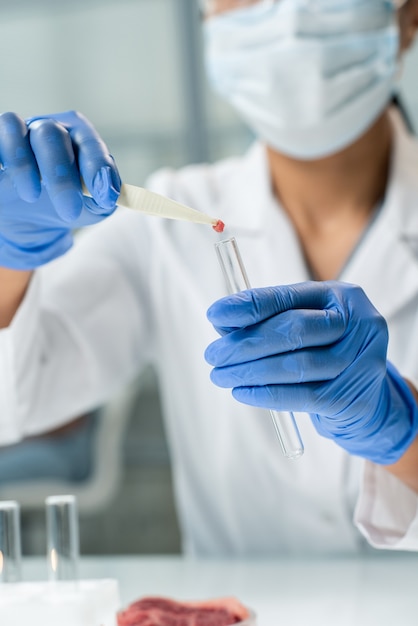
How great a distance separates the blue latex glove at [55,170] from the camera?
3.42 feet

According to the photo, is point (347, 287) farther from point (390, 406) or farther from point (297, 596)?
point (297, 596)

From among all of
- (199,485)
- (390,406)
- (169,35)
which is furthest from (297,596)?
(169,35)

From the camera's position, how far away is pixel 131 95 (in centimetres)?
399

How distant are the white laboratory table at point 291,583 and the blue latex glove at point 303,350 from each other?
28cm

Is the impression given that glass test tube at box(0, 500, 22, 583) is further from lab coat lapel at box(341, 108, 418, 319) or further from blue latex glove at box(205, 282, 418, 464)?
lab coat lapel at box(341, 108, 418, 319)

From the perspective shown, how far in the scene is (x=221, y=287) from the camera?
1.64 meters

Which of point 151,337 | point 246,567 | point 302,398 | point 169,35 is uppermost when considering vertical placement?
point 169,35

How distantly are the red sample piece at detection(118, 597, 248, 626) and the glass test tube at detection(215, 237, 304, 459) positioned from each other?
213 mm

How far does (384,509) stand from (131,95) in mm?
3108

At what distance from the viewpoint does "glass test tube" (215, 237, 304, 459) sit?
992mm

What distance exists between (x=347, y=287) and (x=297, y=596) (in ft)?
1.61

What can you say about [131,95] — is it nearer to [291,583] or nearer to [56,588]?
[291,583]

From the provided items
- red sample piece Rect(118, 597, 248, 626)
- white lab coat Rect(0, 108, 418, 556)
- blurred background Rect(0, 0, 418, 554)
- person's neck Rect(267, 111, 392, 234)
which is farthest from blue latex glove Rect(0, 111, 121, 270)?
blurred background Rect(0, 0, 418, 554)

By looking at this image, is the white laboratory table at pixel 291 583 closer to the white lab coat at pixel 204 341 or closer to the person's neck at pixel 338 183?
the white lab coat at pixel 204 341
